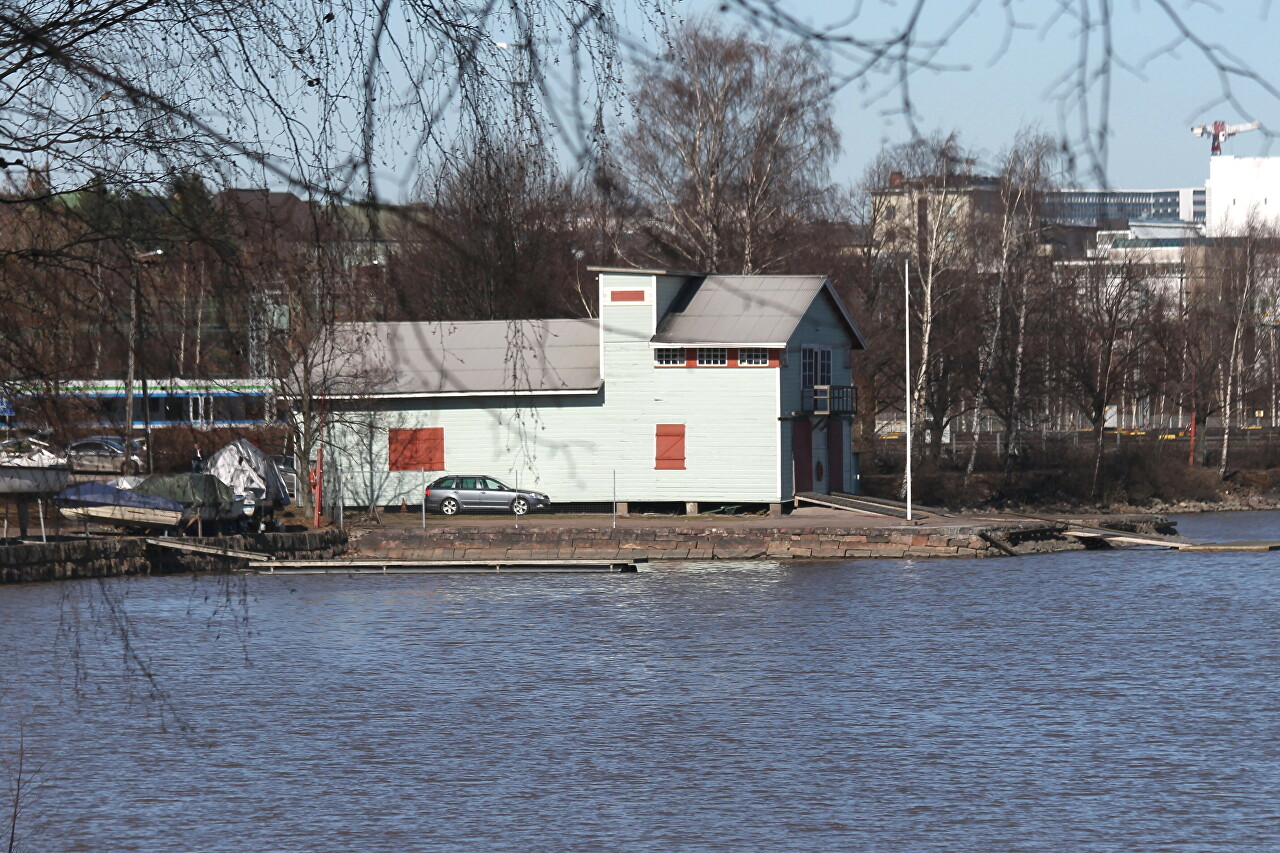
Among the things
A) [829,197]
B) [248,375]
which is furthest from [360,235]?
[829,197]

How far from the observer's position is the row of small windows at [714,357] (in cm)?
3706

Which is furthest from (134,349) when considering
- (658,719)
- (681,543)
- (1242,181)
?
(681,543)

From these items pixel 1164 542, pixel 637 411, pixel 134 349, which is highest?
pixel 637 411

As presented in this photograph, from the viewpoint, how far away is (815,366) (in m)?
39.6

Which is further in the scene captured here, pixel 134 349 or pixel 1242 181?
pixel 134 349

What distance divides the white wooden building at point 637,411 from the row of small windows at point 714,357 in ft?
0.13

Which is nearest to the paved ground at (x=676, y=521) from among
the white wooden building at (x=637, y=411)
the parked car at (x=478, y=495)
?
the parked car at (x=478, y=495)

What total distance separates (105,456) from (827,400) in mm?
34206

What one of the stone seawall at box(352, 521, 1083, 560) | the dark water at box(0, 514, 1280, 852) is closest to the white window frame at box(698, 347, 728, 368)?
the stone seawall at box(352, 521, 1083, 560)

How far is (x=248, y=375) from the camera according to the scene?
15.3 ft

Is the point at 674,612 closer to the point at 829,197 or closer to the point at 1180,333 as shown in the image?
the point at 829,197

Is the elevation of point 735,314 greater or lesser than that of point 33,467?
greater

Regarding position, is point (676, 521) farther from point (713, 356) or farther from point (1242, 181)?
point (1242, 181)

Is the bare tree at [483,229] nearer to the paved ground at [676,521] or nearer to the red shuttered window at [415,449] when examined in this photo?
the paved ground at [676,521]
